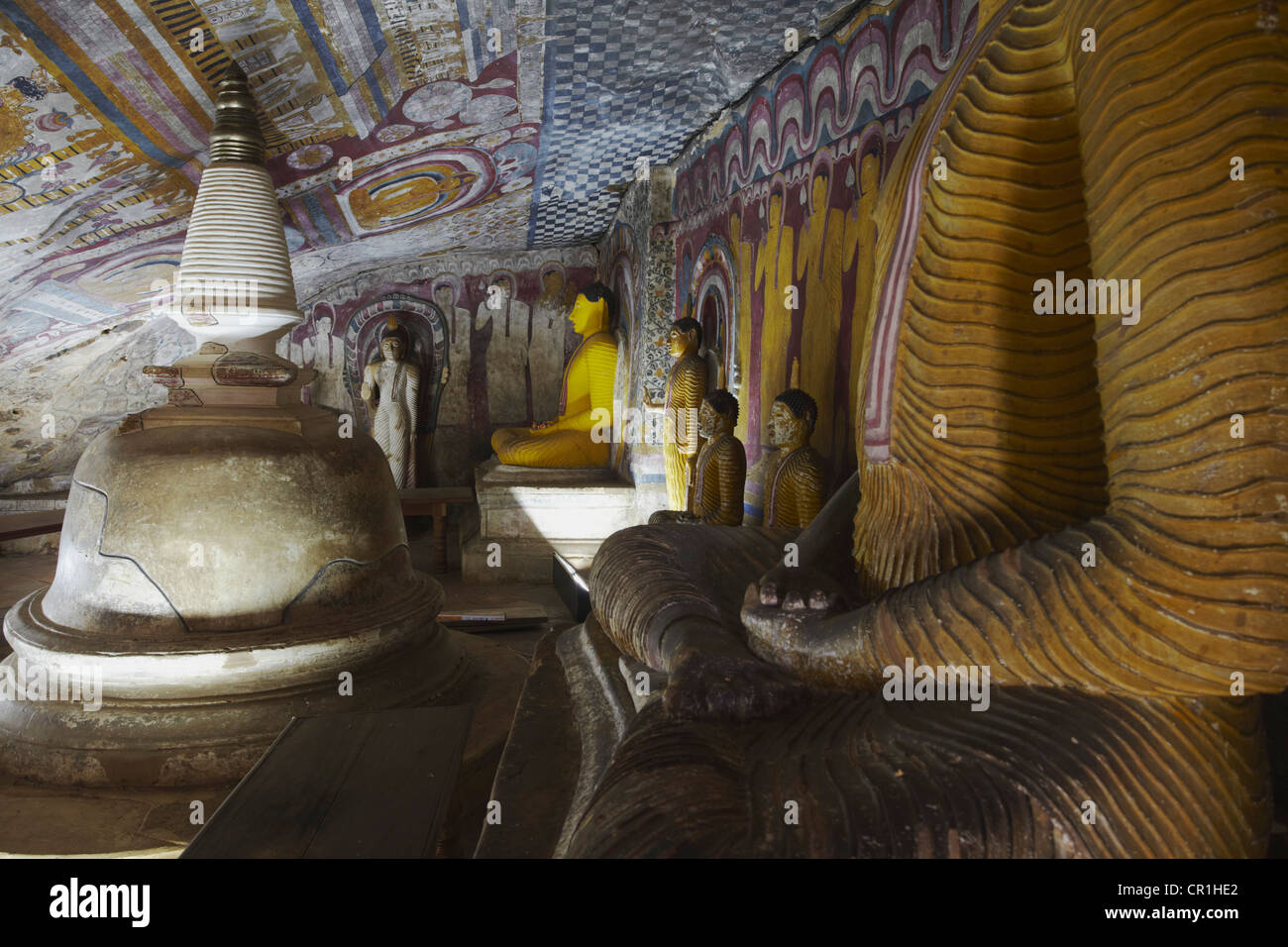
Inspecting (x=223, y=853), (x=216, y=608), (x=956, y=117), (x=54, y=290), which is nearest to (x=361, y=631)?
(x=216, y=608)

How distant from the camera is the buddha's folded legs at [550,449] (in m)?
6.95

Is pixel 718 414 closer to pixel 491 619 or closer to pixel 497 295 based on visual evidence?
pixel 491 619

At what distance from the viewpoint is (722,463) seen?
3957mm

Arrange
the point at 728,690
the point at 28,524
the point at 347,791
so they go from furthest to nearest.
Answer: the point at 28,524, the point at 347,791, the point at 728,690

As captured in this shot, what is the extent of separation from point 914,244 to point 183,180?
4.24m

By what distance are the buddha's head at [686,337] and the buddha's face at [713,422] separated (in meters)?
0.90

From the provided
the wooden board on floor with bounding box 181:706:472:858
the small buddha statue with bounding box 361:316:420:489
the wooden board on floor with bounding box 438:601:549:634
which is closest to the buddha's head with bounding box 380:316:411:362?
the small buddha statue with bounding box 361:316:420:489

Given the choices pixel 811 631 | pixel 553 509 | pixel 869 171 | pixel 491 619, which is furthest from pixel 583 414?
pixel 811 631

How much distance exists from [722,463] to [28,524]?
4399 mm

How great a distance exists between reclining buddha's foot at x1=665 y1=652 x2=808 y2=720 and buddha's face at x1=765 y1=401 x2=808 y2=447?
1.74 meters

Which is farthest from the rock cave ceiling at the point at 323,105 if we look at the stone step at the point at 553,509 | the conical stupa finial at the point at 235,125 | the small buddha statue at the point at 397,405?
the small buddha statue at the point at 397,405

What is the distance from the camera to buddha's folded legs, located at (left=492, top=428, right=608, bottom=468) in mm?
6949

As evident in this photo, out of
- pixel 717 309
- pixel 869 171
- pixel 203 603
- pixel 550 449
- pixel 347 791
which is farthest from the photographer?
pixel 550 449

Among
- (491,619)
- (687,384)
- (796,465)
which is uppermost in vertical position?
(687,384)
